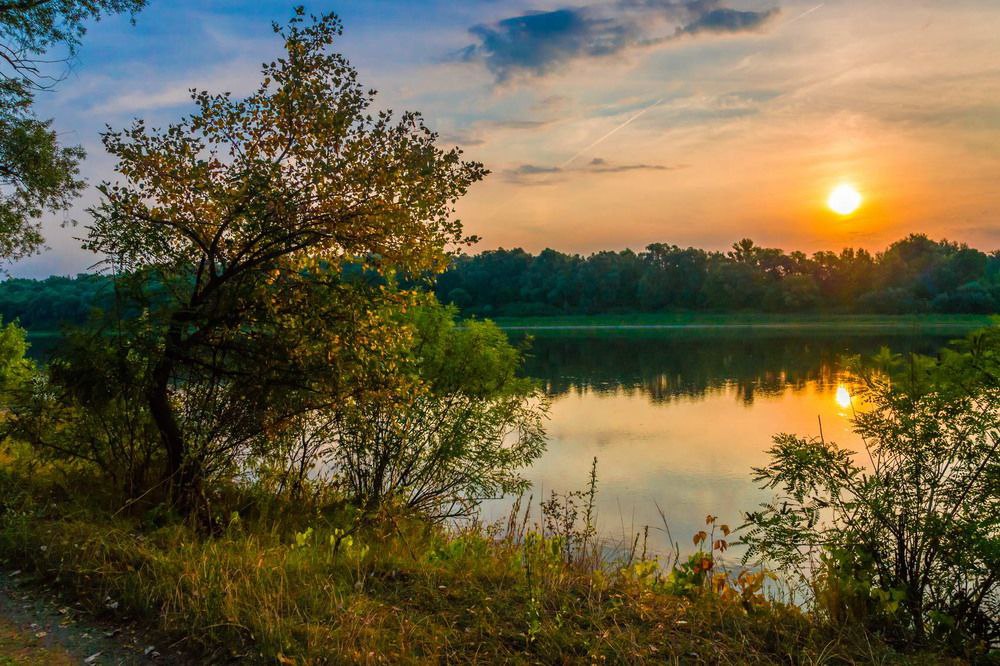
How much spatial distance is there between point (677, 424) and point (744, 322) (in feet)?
224

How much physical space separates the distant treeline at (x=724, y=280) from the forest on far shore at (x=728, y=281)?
5.3 inches

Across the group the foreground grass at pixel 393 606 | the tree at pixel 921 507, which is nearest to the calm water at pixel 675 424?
the tree at pixel 921 507

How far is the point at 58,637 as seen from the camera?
4805 millimetres

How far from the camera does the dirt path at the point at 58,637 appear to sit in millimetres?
4527

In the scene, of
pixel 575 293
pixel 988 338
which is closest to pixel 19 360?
pixel 988 338

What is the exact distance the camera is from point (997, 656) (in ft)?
16.0

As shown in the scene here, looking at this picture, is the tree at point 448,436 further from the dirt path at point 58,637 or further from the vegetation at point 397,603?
the dirt path at point 58,637

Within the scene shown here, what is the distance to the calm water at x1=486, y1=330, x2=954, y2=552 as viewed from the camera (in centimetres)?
1382

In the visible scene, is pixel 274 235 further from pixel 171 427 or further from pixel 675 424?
pixel 675 424

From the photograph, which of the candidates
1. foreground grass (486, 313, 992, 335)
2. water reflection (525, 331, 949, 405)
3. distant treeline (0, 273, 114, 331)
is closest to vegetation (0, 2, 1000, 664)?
water reflection (525, 331, 949, 405)

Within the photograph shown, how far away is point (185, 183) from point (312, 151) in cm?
127

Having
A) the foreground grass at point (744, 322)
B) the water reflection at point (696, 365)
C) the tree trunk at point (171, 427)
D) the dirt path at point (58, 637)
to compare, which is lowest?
the water reflection at point (696, 365)

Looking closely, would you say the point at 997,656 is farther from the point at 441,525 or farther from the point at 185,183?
the point at 185,183

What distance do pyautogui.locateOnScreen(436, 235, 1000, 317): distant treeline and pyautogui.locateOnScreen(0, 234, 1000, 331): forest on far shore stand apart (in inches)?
5.3
